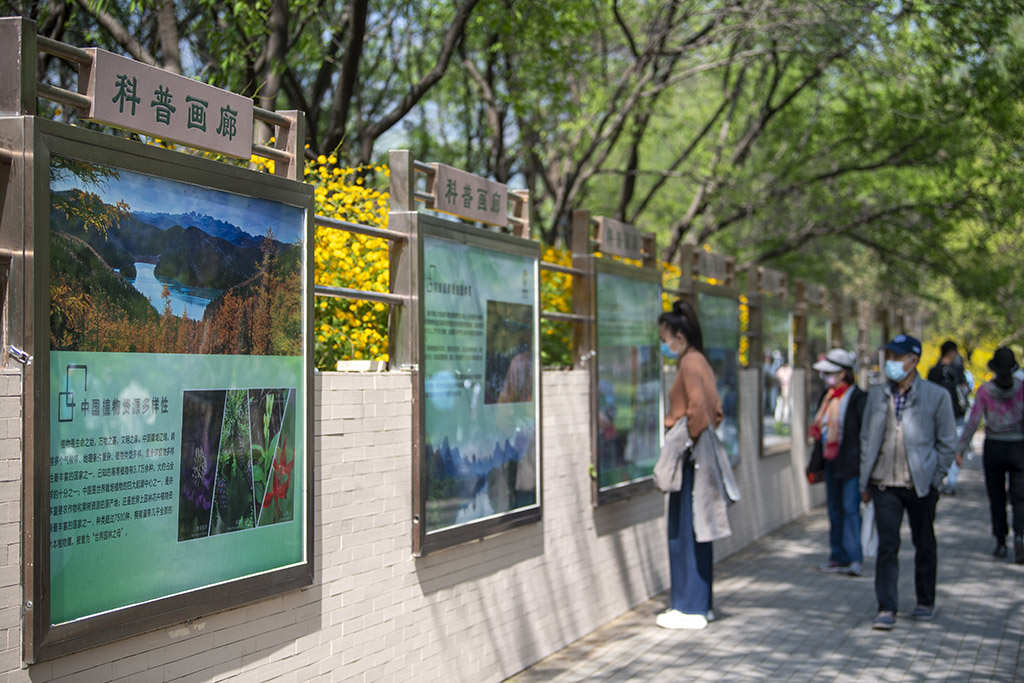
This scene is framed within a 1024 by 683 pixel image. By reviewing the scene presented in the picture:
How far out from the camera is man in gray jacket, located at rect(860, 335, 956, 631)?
716 cm

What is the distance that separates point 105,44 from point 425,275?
5549 mm

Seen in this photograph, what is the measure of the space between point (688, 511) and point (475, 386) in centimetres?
239

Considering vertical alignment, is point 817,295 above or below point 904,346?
above

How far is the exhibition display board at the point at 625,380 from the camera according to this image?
24.5 feet

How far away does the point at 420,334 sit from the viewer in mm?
5137

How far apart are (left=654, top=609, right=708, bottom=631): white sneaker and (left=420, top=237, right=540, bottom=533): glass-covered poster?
1649mm

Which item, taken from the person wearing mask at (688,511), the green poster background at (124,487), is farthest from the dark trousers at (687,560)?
the green poster background at (124,487)

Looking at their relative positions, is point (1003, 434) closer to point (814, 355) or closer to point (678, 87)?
point (814, 355)

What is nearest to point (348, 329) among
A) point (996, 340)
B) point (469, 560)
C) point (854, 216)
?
point (469, 560)

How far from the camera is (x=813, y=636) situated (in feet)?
23.1

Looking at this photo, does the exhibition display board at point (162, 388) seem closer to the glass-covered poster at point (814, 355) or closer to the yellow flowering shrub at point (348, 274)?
the yellow flowering shrub at point (348, 274)

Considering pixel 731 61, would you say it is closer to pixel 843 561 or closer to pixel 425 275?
pixel 843 561

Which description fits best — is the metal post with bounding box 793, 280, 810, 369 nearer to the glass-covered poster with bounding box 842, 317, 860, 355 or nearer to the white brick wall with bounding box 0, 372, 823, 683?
the glass-covered poster with bounding box 842, 317, 860, 355

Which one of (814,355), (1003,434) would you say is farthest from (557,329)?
(814,355)
